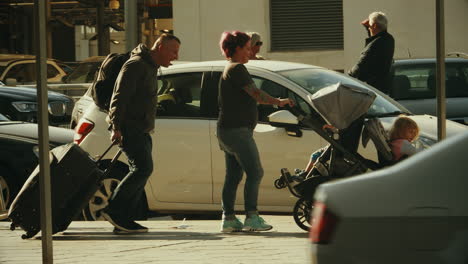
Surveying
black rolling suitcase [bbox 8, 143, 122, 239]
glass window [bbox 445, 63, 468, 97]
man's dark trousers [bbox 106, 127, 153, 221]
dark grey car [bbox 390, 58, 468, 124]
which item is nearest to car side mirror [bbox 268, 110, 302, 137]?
man's dark trousers [bbox 106, 127, 153, 221]

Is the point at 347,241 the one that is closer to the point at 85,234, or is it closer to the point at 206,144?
the point at 85,234

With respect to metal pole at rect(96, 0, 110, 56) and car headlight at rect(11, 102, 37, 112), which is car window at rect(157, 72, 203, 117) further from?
metal pole at rect(96, 0, 110, 56)

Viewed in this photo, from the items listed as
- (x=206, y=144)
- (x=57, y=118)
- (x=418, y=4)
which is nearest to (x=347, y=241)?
(x=206, y=144)

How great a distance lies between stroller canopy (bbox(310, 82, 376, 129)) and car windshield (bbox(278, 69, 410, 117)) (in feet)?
3.60

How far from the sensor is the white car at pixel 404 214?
4.65 m

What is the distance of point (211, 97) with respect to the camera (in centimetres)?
1125

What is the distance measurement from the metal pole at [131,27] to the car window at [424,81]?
4.12 meters

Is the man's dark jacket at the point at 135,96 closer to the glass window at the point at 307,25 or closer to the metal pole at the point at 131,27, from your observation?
the metal pole at the point at 131,27

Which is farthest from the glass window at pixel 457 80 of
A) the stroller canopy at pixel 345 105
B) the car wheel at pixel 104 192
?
the stroller canopy at pixel 345 105

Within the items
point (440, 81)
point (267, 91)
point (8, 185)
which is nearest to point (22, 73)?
point (8, 185)

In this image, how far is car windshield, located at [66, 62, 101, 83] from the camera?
85.3 ft

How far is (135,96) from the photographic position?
9.85m

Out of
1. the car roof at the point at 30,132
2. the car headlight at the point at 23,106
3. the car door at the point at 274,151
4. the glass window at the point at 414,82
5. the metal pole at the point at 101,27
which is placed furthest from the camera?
the metal pole at the point at 101,27

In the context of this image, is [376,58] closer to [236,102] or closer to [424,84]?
[424,84]
